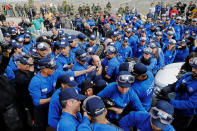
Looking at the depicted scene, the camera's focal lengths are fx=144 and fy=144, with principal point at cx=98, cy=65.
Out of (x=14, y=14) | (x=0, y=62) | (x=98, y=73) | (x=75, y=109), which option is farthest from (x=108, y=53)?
(x=14, y=14)

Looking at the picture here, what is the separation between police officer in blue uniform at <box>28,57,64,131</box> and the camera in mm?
2900

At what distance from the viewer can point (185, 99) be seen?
288 centimetres

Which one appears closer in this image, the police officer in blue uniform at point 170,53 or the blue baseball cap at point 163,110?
the blue baseball cap at point 163,110

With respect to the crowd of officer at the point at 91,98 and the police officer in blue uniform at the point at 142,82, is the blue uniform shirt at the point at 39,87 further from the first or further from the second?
the police officer in blue uniform at the point at 142,82

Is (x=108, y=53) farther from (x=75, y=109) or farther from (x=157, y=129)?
(x=157, y=129)

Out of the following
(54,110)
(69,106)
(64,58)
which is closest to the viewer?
(69,106)

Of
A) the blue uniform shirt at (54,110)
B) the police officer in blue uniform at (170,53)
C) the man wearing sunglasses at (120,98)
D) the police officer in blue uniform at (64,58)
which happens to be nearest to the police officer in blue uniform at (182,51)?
the police officer in blue uniform at (170,53)

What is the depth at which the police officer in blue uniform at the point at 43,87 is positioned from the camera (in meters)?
2.90

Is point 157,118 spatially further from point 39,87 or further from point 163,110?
point 39,87

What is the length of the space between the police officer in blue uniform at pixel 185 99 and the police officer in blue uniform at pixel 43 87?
8.35ft

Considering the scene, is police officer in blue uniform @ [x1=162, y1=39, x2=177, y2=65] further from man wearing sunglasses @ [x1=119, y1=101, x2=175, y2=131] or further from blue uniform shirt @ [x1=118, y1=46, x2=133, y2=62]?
man wearing sunglasses @ [x1=119, y1=101, x2=175, y2=131]

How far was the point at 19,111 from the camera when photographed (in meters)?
2.66

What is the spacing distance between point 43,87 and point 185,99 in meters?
2.89

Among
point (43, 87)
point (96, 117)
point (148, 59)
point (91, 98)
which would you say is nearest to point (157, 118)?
point (96, 117)
